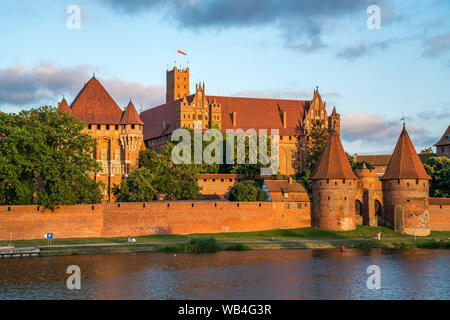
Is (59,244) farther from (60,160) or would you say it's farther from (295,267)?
(295,267)

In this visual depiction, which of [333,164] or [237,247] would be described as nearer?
[237,247]

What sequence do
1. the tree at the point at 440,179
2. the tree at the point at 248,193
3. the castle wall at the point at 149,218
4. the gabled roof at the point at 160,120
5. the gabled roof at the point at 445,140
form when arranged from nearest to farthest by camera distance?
the castle wall at the point at 149,218
the tree at the point at 248,193
the tree at the point at 440,179
the gabled roof at the point at 160,120
the gabled roof at the point at 445,140

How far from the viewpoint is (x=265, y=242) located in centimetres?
4962

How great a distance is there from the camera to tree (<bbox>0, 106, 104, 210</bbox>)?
156 feet

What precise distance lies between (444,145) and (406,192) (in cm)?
3494

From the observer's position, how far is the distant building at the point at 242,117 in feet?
277

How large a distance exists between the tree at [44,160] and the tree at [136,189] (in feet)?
9.62

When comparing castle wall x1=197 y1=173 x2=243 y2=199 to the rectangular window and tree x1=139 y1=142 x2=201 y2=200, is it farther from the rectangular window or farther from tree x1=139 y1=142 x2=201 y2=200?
the rectangular window

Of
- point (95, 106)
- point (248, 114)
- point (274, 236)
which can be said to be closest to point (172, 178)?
point (274, 236)

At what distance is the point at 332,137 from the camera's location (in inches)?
2307

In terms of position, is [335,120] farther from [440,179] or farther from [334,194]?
[334,194]

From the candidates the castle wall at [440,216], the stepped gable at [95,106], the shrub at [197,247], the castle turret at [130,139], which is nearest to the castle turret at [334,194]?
the castle wall at [440,216]

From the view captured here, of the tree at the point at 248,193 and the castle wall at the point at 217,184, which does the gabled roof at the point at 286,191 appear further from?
the castle wall at the point at 217,184
